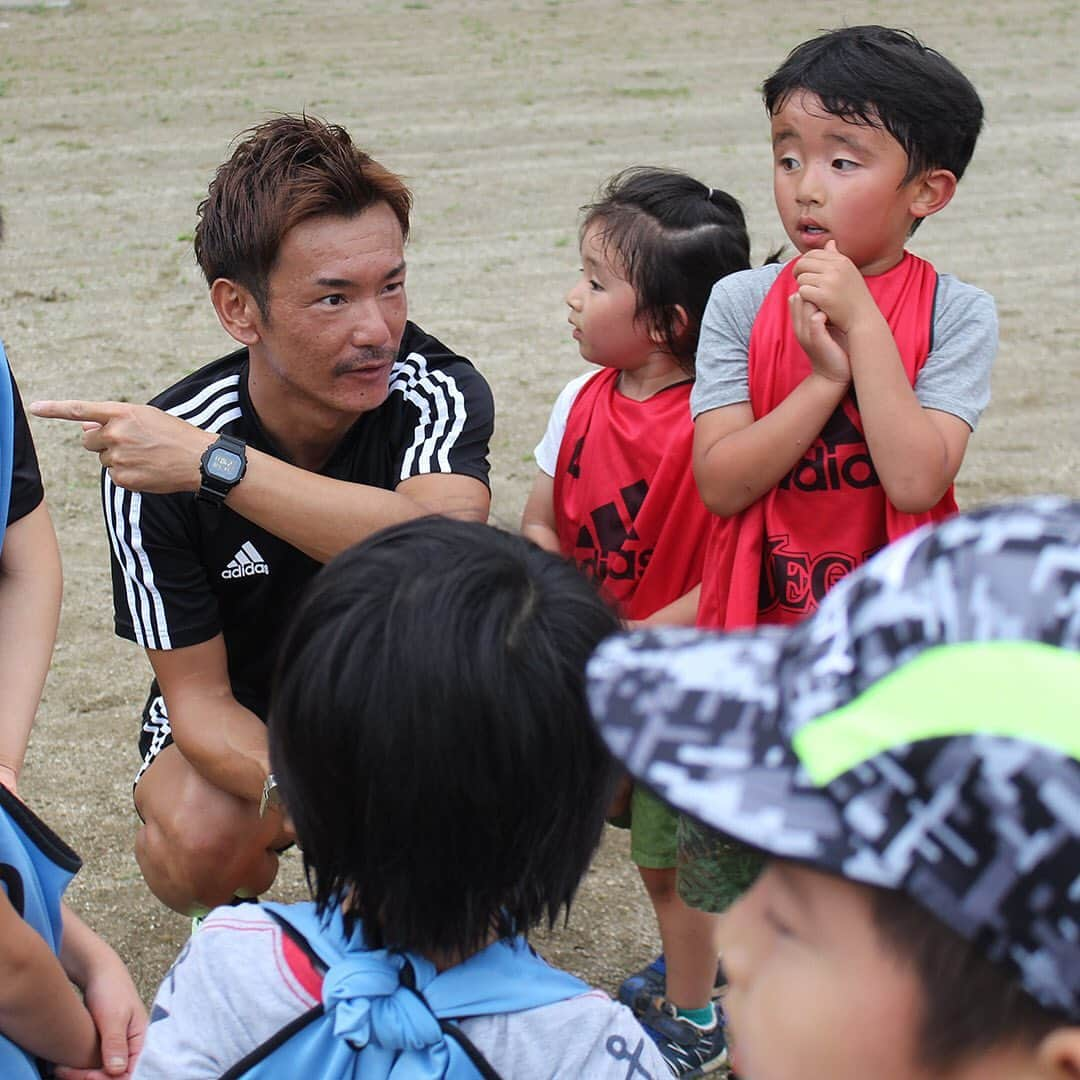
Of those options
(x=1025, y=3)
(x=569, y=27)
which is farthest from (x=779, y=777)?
(x=1025, y=3)

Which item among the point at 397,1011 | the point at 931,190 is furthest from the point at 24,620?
the point at 931,190

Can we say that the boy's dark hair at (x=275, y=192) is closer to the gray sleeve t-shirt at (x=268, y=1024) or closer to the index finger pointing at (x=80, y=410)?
the index finger pointing at (x=80, y=410)

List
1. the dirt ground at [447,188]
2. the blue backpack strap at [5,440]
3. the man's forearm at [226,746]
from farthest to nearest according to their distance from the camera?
the dirt ground at [447,188], the man's forearm at [226,746], the blue backpack strap at [5,440]

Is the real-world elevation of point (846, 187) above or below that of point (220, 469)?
above

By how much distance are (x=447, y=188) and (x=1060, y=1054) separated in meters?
8.12

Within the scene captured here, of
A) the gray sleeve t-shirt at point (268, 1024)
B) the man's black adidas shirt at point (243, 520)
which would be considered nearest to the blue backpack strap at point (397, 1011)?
the gray sleeve t-shirt at point (268, 1024)

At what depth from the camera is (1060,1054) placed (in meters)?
0.85

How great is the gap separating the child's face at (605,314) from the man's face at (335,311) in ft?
1.21

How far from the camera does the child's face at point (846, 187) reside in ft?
7.80

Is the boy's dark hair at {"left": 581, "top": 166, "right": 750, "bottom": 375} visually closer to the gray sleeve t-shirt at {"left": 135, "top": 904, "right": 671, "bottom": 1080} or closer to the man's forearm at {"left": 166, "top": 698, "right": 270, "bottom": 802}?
the man's forearm at {"left": 166, "top": 698, "right": 270, "bottom": 802}

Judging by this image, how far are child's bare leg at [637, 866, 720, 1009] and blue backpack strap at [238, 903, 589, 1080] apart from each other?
1264 millimetres

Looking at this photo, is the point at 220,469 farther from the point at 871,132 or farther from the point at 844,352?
the point at 871,132

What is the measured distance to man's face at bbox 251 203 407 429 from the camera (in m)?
2.66

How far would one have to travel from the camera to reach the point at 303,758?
1.42 m
